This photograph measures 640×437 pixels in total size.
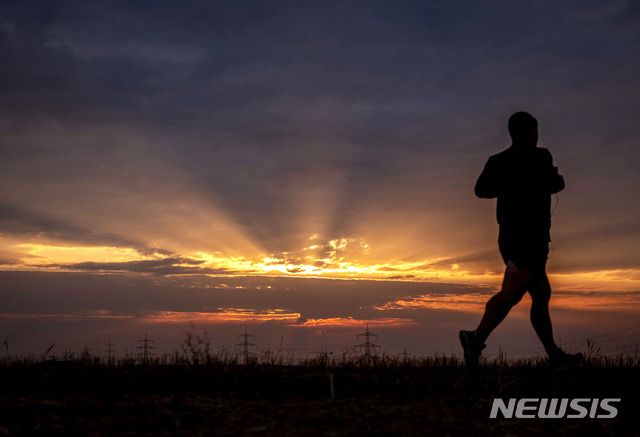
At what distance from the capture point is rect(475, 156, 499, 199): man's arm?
6.75 meters

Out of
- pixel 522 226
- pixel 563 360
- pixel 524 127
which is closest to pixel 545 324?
pixel 563 360

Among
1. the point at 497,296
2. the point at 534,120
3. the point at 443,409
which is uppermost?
the point at 534,120

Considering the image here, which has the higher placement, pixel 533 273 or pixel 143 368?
pixel 533 273

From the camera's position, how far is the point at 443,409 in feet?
16.1

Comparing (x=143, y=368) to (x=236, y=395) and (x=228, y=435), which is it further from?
(x=228, y=435)

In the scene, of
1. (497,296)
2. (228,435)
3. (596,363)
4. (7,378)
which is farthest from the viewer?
(596,363)

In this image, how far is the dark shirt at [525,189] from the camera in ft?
21.4

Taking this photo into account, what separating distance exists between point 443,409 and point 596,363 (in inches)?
151

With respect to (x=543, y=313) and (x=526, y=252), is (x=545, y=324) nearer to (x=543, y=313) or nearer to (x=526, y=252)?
(x=543, y=313)

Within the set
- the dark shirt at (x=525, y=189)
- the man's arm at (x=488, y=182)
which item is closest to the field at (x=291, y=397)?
the dark shirt at (x=525, y=189)

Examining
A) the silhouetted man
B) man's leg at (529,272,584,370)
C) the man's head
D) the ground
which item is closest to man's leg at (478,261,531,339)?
the silhouetted man

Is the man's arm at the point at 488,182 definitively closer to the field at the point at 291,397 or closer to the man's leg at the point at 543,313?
the man's leg at the point at 543,313

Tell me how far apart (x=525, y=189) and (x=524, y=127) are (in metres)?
0.73

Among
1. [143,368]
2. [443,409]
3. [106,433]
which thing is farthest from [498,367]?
[106,433]
